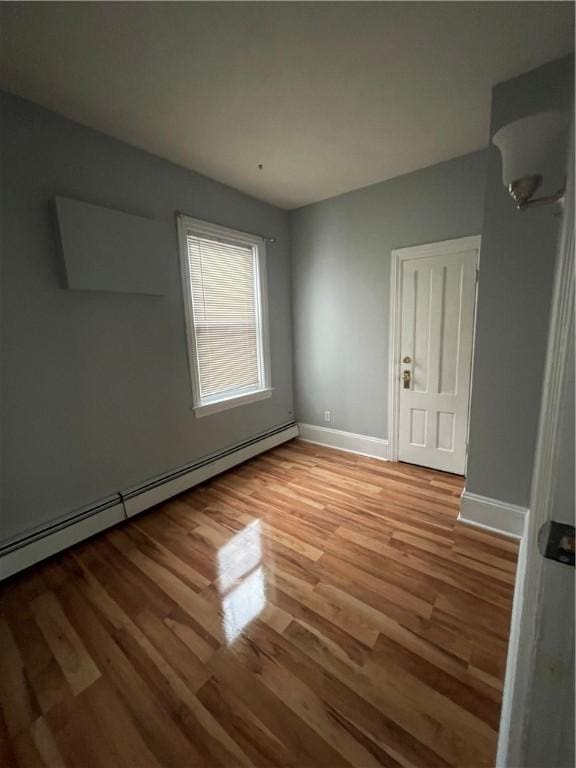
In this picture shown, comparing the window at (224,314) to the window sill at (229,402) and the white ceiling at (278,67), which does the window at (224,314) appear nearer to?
the window sill at (229,402)

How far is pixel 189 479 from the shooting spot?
2.63m

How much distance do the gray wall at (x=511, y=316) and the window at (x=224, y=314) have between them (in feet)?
6.59

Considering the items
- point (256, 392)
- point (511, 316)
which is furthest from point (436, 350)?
point (256, 392)

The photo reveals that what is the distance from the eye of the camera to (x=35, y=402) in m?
1.81

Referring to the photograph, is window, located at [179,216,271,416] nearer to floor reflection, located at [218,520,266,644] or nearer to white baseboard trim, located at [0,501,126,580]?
white baseboard trim, located at [0,501,126,580]

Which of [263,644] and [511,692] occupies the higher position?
[511,692]

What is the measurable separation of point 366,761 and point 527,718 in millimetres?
777

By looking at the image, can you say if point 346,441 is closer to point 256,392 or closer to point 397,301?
point 256,392

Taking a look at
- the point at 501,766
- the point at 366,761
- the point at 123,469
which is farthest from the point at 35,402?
the point at 501,766

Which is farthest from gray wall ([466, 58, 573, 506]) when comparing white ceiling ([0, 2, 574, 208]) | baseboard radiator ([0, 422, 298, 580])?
baseboard radiator ([0, 422, 298, 580])

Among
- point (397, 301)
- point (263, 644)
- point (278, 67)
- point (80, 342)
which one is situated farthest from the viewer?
point (397, 301)

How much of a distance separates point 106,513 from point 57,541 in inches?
11.6

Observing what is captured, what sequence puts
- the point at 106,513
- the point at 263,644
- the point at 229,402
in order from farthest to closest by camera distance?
the point at 229,402
the point at 106,513
the point at 263,644

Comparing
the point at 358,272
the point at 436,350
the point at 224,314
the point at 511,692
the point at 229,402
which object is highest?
the point at 358,272
